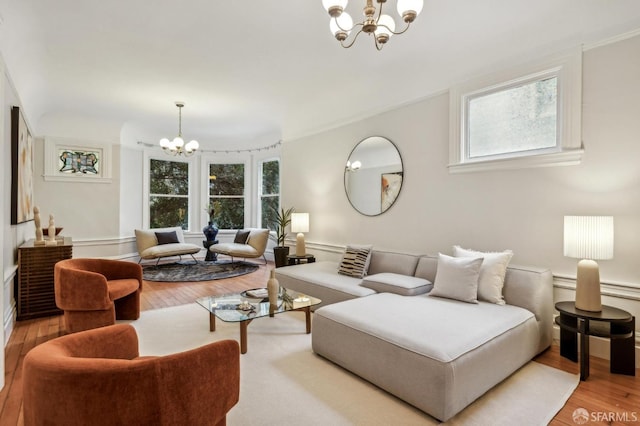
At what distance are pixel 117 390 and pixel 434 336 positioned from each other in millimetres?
1701

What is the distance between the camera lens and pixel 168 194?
7.66 meters

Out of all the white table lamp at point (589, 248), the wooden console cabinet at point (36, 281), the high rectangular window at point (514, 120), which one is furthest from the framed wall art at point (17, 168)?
the white table lamp at point (589, 248)

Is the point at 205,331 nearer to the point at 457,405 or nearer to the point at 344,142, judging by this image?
the point at 457,405

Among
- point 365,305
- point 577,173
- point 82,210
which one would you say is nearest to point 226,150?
point 82,210

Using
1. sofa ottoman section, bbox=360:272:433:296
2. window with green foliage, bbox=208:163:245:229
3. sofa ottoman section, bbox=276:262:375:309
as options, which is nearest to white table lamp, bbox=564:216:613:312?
sofa ottoman section, bbox=360:272:433:296

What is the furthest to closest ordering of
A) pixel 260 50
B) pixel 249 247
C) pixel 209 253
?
pixel 209 253, pixel 249 247, pixel 260 50

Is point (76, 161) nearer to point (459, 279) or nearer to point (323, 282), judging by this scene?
point (323, 282)

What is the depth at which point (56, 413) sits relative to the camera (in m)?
1.13

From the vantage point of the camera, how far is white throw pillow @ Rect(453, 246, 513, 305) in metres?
2.78

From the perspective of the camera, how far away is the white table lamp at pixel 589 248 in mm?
2320

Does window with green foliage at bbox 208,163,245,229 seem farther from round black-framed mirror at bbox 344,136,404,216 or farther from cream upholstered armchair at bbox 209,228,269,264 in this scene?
round black-framed mirror at bbox 344,136,404,216

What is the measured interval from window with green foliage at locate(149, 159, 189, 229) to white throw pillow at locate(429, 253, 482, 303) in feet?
21.5

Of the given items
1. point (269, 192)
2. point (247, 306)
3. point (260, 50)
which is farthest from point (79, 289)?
point (269, 192)

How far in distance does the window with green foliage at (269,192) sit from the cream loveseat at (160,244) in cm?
174
